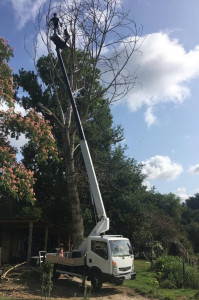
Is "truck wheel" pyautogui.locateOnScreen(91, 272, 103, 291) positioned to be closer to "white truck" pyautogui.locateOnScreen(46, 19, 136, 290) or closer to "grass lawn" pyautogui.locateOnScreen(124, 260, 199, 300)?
"white truck" pyautogui.locateOnScreen(46, 19, 136, 290)

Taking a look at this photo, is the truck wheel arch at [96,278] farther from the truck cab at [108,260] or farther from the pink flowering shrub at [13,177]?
the pink flowering shrub at [13,177]

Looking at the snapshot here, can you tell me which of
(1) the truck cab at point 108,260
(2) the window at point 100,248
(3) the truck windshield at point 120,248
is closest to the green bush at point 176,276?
(1) the truck cab at point 108,260

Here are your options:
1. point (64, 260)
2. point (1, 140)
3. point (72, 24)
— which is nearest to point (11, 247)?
point (64, 260)

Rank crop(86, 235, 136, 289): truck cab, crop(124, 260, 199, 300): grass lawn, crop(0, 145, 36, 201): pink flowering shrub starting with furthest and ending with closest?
crop(86, 235, 136, 289): truck cab → crop(124, 260, 199, 300): grass lawn → crop(0, 145, 36, 201): pink flowering shrub

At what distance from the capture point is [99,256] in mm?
13070

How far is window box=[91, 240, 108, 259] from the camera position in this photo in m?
13.0

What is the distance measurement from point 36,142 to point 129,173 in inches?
678

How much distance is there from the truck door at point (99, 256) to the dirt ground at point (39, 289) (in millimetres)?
1085

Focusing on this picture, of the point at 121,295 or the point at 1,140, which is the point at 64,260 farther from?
the point at 1,140

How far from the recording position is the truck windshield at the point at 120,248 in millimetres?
13008

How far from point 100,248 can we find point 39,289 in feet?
10.1

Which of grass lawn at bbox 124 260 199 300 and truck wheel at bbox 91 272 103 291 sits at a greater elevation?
truck wheel at bbox 91 272 103 291

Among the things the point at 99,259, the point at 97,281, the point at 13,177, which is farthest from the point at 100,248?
the point at 13,177

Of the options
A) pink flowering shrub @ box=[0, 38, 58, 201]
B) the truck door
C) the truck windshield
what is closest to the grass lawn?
the truck windshield
